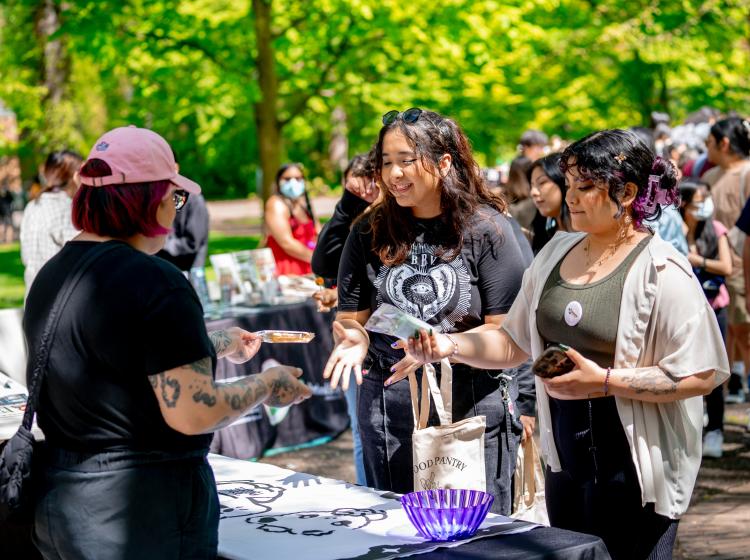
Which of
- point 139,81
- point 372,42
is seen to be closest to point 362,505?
point 372,42

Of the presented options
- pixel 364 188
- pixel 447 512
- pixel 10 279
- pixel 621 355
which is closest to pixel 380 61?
pixel 10 279

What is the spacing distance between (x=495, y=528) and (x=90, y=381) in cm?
120

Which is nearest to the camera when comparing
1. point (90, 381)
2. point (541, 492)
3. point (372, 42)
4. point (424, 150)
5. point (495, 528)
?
point (90, 381)

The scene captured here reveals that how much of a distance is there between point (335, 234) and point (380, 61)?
1003cm

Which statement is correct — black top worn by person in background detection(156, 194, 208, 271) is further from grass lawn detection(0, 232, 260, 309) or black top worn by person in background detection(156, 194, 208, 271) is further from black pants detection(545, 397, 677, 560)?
grass lawn detection(0, 232, 260, 309)

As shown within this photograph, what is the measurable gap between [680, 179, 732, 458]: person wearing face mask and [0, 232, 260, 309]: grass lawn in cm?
945

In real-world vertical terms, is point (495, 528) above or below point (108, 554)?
below

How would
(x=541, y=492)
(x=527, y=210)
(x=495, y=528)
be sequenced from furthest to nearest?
1. (x=527, y=210)
2. (x=541, y=492)
3. (x=495, y=528)

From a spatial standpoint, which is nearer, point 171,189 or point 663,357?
point 171,189

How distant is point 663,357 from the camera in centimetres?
291

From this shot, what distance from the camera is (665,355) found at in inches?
114

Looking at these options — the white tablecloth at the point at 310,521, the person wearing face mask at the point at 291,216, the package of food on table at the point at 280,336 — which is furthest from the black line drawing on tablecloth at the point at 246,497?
the person wearing face mask at the point at 291,216

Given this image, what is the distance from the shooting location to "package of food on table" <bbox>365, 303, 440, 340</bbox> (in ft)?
10.0

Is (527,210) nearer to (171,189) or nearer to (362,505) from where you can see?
(362,505)
